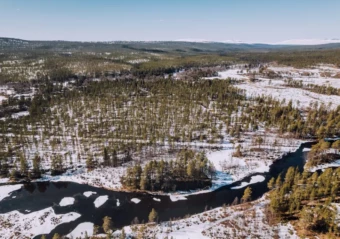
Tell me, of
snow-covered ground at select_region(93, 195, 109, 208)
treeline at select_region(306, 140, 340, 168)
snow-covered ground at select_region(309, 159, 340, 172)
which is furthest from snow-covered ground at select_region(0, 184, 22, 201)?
treeline at select_region(306, 140, 340, 168)

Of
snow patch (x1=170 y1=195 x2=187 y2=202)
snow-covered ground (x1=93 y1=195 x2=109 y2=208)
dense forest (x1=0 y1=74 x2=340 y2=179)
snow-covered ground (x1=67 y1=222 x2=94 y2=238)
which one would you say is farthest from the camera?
dense forest (x1=0 y1=74 x2=340 y2=179)

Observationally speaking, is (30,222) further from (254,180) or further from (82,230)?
(254,180)

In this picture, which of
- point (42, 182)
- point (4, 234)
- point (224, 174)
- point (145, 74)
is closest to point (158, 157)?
point (224, 174)

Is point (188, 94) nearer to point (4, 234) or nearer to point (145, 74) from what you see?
point (145, 74)

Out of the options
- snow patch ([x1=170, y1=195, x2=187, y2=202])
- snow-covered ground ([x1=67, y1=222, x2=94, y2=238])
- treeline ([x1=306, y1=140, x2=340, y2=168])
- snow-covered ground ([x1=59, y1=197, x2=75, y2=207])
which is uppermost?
treeline ([x1=306, y1=140, x2=340, y2=168])

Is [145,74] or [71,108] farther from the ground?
[145,74]

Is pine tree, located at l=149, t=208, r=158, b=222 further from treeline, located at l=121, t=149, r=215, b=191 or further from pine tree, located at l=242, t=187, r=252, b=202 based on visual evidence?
pine tree, located at l=242, t=187, r=252, b=202

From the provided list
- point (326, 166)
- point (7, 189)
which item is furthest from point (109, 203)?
point (326, 166)
